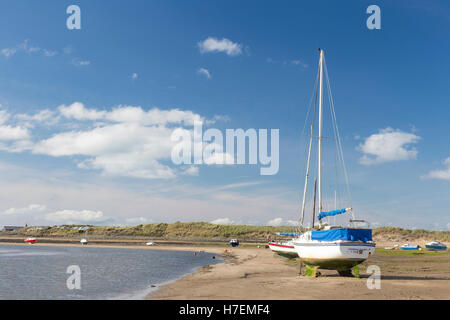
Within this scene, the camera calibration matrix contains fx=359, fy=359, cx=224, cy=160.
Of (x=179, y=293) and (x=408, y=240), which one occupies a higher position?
(x=179, y=293)

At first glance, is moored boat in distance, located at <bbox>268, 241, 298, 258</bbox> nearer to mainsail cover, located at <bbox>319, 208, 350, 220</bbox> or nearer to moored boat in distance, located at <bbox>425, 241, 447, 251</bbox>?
mainsail cover, located at <bbox>319, 208, 350, 220</bbox>

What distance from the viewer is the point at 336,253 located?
29844mm

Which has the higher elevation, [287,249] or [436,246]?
[287,249]

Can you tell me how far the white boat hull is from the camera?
29672 mm

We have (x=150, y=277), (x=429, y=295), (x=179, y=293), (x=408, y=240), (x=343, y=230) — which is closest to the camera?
(x=429, y=295)

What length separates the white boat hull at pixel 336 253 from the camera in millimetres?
29672

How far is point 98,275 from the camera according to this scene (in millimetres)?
38906

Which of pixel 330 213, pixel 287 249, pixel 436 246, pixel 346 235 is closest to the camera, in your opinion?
pixel 346 235

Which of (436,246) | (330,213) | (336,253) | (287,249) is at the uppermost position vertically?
(330,213)

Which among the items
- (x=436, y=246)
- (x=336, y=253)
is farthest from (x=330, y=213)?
(x=436, y=246)

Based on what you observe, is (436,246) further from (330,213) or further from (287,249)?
(330,213)
